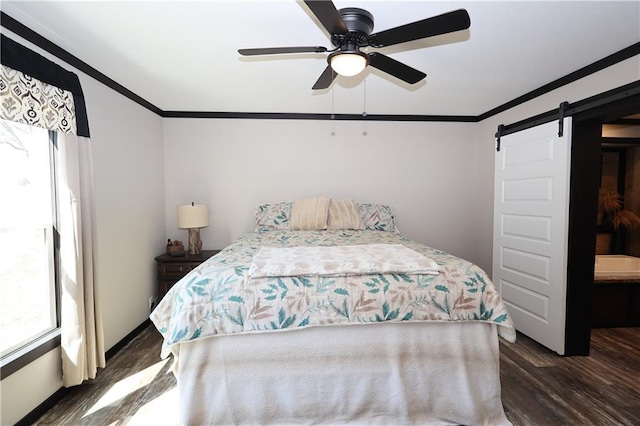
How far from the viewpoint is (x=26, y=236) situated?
1.81 m

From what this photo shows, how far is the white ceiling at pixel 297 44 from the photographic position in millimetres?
1622

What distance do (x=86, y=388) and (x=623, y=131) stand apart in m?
5.94

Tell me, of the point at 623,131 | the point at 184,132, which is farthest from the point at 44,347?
the point at 623,131

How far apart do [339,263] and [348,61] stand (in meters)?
1.07

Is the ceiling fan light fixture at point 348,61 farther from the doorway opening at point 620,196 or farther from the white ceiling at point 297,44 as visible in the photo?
the doorway opening at point 620,196

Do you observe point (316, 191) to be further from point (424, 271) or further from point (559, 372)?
point (559, 372)

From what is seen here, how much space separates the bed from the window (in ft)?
2.66

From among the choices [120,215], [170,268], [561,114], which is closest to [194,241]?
[170,268]

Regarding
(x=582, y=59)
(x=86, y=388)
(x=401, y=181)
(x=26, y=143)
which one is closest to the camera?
(x=26, y=143)

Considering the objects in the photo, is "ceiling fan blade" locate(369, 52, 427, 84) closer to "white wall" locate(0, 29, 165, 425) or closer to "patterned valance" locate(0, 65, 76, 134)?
"patterned valance" locate(0, 65, 76, 134)

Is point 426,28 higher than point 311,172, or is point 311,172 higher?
point 426,28

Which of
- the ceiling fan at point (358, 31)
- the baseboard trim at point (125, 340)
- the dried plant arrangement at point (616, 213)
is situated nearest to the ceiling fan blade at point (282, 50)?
the ceiling fan at point (358, 31)

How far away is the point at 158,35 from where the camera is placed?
188cm

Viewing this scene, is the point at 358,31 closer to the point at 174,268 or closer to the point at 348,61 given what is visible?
the point at 348,61
